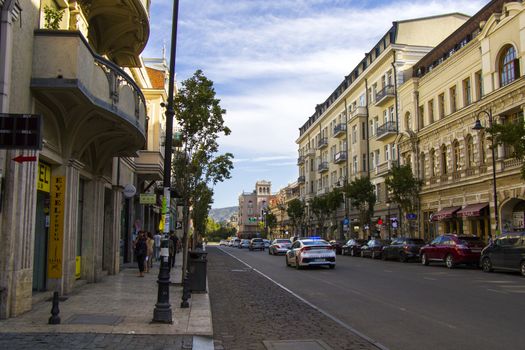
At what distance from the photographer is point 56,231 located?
1334 centimetres

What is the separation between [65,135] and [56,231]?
243cm

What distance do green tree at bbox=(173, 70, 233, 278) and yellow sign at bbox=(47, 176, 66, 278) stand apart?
4.49 meters

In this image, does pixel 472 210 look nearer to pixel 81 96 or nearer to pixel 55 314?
pixel 81 96

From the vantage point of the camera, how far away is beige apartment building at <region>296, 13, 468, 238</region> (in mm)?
48750

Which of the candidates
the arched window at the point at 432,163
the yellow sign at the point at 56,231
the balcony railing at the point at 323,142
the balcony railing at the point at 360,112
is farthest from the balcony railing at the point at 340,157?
the yellow sign at the point at 56,231

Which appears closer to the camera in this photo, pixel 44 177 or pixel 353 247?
pixel 44 177

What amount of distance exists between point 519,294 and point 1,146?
1329cm

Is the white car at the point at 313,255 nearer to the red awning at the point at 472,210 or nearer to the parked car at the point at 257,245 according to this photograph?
the red awning at the point at 472,210

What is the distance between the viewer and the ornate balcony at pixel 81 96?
10.7 m

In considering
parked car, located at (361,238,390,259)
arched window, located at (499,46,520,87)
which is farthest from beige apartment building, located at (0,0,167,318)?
arched window, located at (499,46,520,87)

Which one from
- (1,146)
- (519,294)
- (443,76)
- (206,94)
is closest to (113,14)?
(206,94)

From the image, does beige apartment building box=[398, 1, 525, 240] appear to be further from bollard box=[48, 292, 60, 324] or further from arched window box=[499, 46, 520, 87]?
bollard box=[48, 292, 60, 324]

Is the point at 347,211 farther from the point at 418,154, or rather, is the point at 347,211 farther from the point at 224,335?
the point at 224,335

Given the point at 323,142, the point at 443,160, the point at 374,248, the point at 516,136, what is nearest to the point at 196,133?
the point at 516,136
